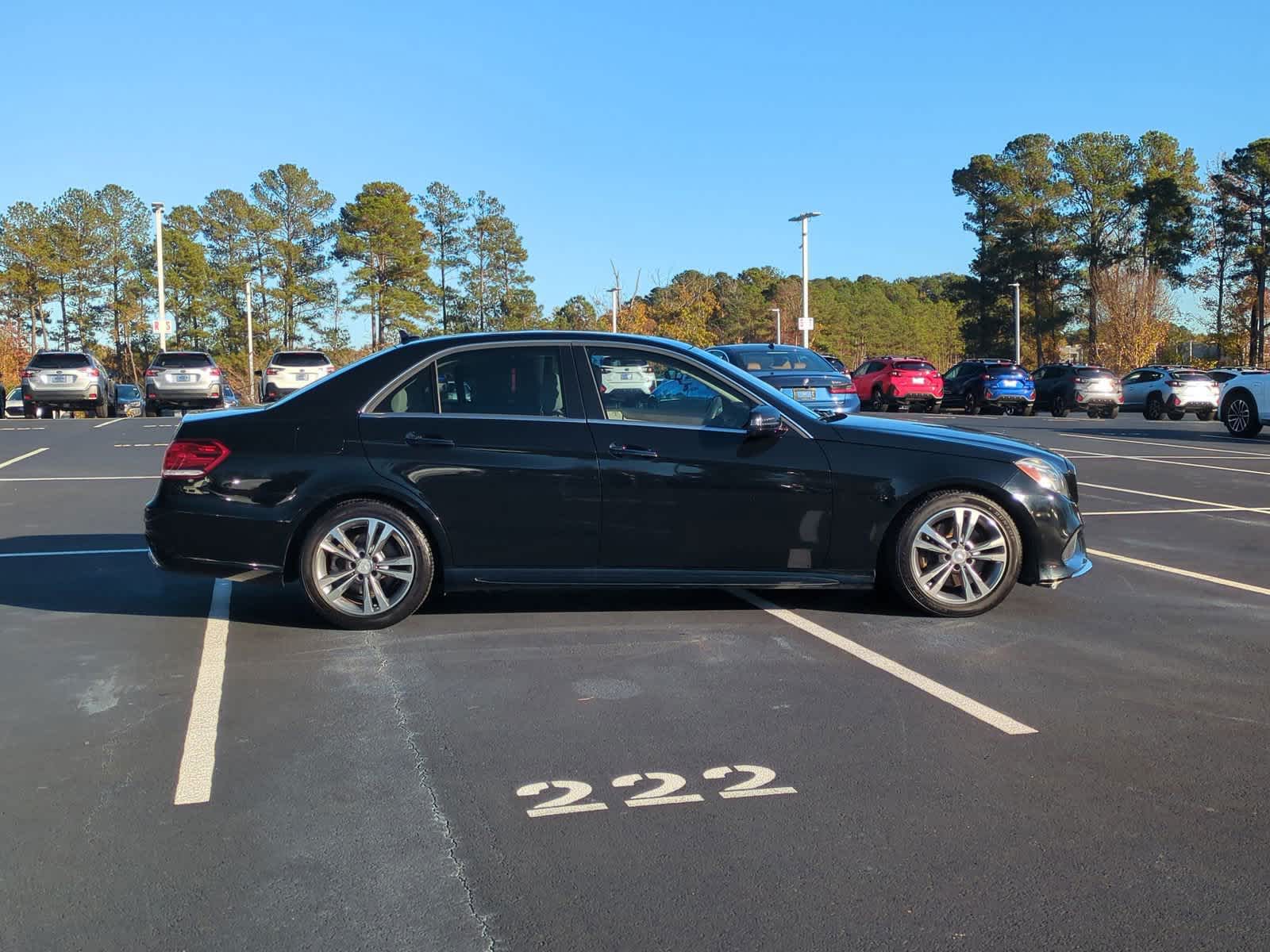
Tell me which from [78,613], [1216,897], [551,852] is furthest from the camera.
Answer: [78,613]

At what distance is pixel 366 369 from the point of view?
6172 mm

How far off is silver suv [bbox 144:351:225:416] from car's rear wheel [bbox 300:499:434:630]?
1019 inches

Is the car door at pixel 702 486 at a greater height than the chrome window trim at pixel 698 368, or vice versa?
the chrome window trim at pixel 698 368

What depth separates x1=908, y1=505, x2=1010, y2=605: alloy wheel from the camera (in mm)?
6168

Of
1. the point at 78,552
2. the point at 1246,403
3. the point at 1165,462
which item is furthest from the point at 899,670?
the point at 1246,403

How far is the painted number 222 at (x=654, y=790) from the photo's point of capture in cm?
372

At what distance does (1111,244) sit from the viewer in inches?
2554

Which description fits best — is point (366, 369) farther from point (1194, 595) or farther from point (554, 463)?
point (1194, 595)

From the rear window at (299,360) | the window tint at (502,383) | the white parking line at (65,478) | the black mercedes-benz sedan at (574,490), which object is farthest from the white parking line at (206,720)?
the rear window at (299,360)

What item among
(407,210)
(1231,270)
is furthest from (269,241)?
(1231,270)

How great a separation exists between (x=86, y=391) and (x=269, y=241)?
43.0 metres

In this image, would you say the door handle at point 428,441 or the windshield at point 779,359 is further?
the windshield at point 779,359

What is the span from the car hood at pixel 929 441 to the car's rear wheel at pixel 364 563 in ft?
7.54

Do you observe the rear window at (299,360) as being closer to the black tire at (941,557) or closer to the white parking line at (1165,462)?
the white parking line at (1165,462)
